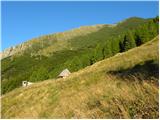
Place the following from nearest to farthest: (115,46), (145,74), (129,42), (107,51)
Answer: (145,74) < (129,42) < (107,51) < (115,46)

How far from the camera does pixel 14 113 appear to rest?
27.3 meters

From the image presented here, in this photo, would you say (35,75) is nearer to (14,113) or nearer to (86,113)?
(14,113)

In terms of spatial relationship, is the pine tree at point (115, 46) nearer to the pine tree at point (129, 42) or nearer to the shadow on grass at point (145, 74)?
the pine tree at point (129, 42)

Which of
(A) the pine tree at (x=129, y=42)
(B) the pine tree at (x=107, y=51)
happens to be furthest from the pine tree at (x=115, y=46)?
(A) the pine tree at (x=129, y=42)

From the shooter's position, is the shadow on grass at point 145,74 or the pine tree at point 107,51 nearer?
the shadow on grass at point 145,74

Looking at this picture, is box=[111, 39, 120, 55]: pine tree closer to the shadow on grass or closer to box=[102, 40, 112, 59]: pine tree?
box=[102, 40, 112, 59]: pine tree

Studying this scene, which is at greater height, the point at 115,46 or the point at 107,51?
the point at 115,46

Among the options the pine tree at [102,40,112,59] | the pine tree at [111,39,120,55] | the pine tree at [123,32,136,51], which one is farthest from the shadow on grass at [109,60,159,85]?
the pine tree at [111,39,120,55]

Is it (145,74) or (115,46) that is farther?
(115,46)

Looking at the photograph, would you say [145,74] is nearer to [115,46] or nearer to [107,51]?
[107,51]

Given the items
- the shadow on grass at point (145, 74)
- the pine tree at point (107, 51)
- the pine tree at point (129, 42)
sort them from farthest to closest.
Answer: the pine tree at point (107, 51)
the pine tree at point (129, 42)
the shadow on grass at point (145, 74)

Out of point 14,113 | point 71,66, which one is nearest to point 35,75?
point 71,66

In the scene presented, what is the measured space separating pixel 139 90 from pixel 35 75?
119 meters

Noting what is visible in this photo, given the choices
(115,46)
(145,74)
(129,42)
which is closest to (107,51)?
(115,46)
